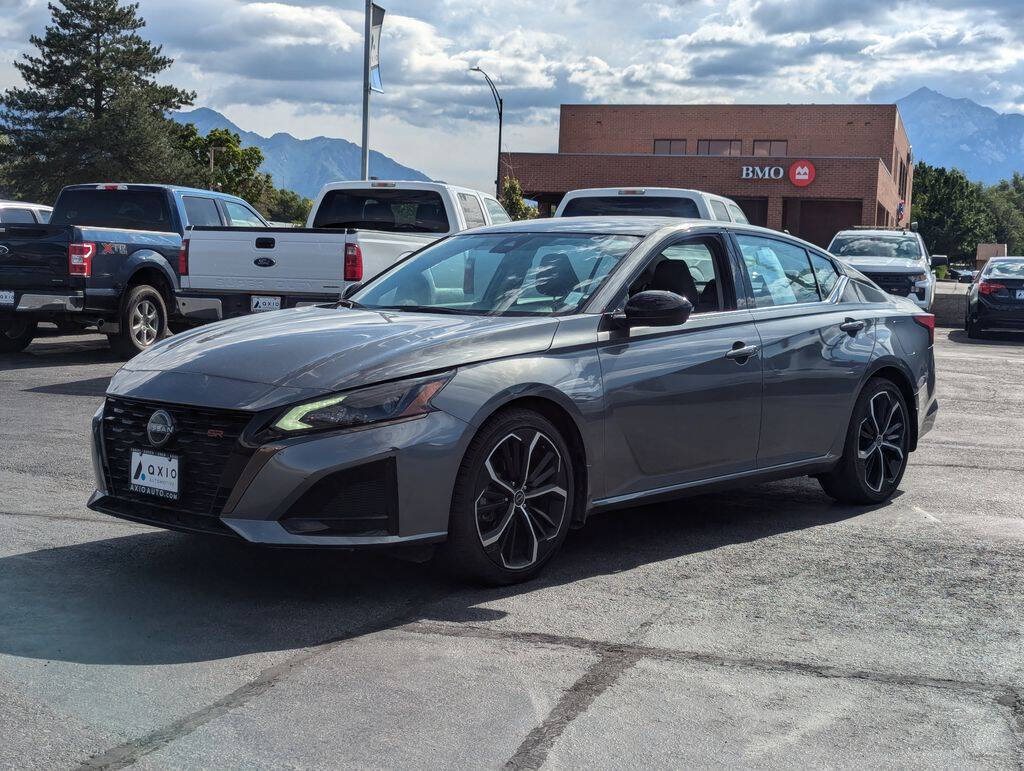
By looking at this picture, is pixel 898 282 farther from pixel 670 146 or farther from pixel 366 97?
pixel 670 146

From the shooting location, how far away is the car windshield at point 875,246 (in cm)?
2438

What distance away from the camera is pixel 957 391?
1393 cm

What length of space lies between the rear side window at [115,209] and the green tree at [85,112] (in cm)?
5161

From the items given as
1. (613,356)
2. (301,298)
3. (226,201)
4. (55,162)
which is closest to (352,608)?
(613,356)

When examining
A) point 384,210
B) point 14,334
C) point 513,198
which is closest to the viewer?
point 384,210

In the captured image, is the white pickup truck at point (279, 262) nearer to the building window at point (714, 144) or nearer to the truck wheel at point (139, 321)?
the truck wheel at point (139, 321)

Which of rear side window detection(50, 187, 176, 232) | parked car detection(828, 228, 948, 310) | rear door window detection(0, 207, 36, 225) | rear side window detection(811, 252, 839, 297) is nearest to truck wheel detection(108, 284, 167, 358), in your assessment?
rear side window detection(50, 187, 176, 232)

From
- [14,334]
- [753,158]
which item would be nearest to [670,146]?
[753,158]

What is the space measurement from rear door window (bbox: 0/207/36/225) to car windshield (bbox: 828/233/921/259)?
1416cm

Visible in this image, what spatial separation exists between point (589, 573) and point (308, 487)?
4.88ft

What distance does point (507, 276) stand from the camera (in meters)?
6.19

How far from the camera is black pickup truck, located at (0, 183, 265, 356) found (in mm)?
14227

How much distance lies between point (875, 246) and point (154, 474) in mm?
21536

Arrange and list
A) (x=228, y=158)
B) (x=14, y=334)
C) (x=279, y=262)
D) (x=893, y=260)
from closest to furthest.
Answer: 1. (x=279, y=262)
2. (x=14, y=334)
3. (x=893, y=260)
4. (x=228, y=158)
